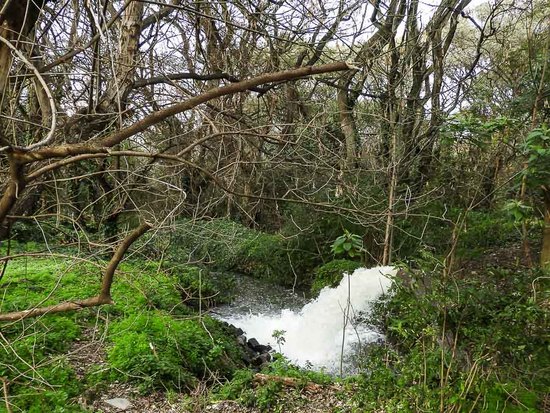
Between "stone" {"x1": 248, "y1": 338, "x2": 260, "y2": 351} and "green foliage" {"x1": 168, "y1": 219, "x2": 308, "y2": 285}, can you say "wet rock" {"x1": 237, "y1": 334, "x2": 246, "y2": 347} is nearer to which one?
"stone" {"x1": 248, "y1": 338, "x2": 260, "y2": 351}

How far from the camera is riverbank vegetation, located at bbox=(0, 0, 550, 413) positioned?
8.84 feet

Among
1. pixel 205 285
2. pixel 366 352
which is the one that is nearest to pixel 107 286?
pixel 366 352

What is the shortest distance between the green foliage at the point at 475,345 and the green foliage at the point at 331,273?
17.7ft

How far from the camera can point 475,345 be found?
9.50 feet

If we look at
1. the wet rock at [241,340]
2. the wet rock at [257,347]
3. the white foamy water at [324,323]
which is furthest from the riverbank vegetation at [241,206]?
the white foamy water at [324,323]

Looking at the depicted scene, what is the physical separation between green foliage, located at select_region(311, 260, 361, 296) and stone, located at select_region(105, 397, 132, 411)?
527cm

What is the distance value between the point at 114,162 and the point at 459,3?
754cm

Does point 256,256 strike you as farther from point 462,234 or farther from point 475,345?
point 475,345

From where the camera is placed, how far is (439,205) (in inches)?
349

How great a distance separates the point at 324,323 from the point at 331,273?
1.58 m

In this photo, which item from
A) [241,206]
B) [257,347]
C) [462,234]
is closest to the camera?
[241,206]

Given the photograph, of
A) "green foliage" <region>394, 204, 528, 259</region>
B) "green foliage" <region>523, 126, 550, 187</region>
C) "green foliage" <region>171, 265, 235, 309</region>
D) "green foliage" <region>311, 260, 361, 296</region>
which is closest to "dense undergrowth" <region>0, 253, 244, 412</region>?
"green foliage" <region>171, 265, 235, 309</region>

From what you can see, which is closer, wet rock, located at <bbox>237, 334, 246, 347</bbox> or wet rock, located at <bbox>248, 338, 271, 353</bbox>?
wet rock, located at <bbox>237, 334, 246, 347</bbox>

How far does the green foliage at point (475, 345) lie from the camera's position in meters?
2.77
